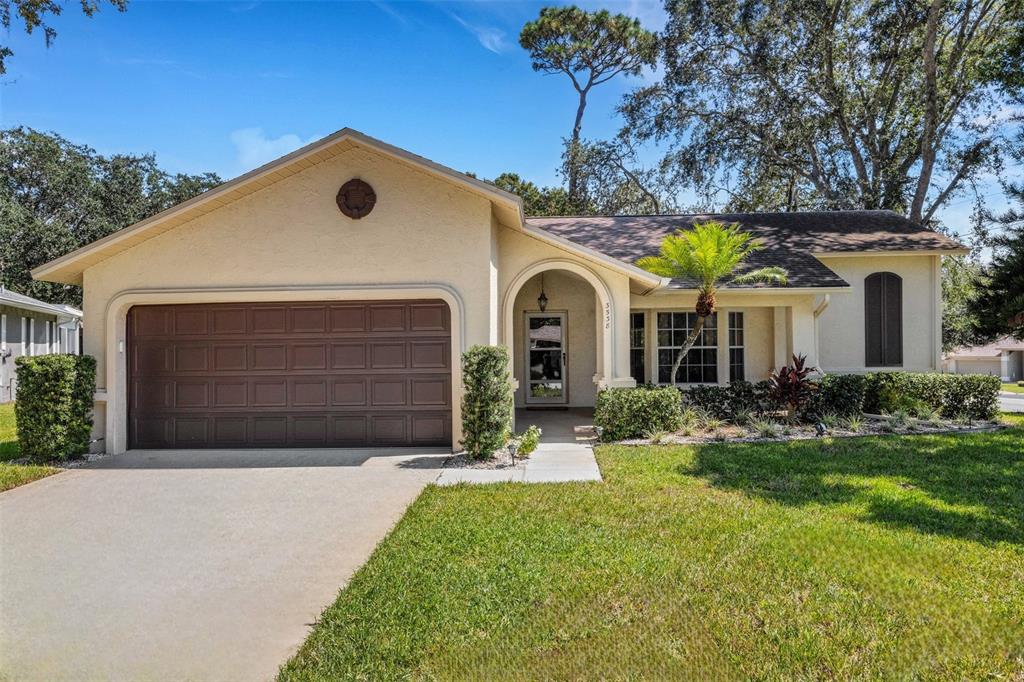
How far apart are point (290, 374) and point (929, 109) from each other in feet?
76.7

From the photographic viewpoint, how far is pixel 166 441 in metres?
10.2

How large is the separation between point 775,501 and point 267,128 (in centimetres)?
1302

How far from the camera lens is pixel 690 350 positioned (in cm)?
1433

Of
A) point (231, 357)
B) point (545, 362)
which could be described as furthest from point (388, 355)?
point (545, 362)

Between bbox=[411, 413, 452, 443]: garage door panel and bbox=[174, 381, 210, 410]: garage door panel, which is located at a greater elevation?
bbox=[174, 381, 210, 410]: garage door panel

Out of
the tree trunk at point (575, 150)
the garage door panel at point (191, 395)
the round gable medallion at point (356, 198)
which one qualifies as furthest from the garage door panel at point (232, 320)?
the tree trunk at point (575, 150)

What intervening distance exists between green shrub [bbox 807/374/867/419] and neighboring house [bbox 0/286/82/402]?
2383 cm

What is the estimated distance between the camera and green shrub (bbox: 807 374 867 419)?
Result: 12078mm

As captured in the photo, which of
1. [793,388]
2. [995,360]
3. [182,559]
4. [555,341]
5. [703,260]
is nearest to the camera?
[182,559]

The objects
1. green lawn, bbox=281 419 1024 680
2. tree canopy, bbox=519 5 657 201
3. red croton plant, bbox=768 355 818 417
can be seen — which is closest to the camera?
green lawn, bbox=281 419 1024 680

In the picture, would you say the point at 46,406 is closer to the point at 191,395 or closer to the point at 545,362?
the point at 191,395

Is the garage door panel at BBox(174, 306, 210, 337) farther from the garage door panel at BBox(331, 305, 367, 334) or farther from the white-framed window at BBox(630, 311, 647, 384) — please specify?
the white-framed window at BBox(630, 311, 647, 384)

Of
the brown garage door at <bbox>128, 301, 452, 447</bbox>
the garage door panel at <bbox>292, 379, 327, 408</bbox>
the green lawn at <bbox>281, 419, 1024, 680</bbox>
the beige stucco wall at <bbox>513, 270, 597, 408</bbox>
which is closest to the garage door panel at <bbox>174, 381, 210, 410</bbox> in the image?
the brown garage door at <bbox>128, 301, 452, 447</bbox>

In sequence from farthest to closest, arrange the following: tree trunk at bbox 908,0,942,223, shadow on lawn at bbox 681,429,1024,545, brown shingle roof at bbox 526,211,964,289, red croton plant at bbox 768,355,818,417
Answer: tree trunk at bbox 908,0,942,223
brown shingle roof at bbox 526,211,964,289
red croton plant at bbox 768,355,818,417
shadow on lawn at bbox 681,429,1024,545
